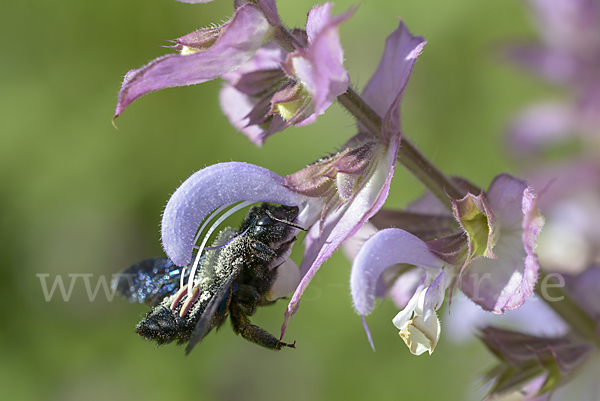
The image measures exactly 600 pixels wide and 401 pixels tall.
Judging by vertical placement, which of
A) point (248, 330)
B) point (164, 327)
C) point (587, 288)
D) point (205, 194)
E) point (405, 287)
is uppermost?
point (205, 194)

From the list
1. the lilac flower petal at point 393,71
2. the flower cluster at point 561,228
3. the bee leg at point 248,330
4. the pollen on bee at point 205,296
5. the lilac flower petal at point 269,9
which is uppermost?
the lilac flower petal at point 269,9

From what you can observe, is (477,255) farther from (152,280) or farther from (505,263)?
(152,280)

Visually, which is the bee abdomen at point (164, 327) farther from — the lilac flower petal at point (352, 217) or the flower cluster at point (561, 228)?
the flower cluster at point (561, 228)

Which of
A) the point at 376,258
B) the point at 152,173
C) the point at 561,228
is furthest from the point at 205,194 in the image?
the point at 152,173

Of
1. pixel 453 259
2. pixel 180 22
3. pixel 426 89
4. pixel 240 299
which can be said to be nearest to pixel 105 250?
pixel 180 22

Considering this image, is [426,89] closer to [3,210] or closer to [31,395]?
[3,210]

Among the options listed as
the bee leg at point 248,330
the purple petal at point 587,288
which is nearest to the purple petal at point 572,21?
the purple petal at point 587,288
